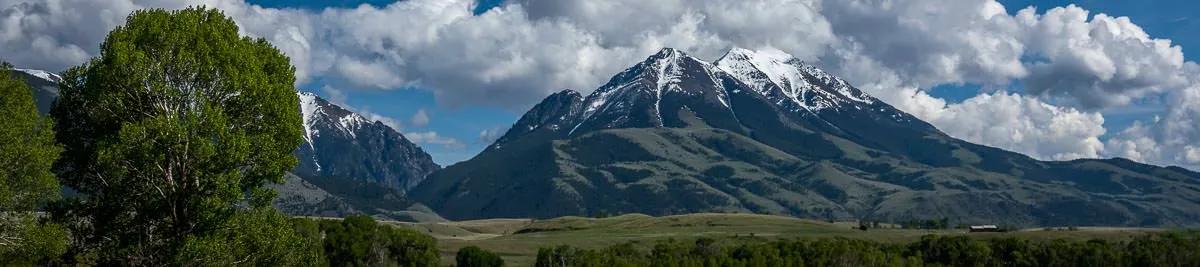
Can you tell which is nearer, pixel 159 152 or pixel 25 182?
pixel 159 152

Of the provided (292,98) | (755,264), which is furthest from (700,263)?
(292,98)

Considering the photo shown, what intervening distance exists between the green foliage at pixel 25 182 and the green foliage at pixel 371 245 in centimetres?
10348

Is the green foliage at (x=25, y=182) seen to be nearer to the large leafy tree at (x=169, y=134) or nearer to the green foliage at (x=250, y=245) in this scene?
the large leafy tree at (x=169, y=134)

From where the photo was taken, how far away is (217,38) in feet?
150

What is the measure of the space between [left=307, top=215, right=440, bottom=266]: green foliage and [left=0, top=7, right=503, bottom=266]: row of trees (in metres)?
104

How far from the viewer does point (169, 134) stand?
41562mm

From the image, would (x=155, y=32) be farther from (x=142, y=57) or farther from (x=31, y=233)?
(x=31, y=233)

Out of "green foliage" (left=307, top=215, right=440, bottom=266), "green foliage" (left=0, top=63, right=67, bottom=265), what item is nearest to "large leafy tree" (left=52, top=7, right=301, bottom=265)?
"green foliage" (left=0, top=63, right=67, bottom=265)

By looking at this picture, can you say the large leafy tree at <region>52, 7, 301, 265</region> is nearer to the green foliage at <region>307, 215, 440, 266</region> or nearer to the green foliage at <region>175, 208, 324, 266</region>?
the green foliage at <region>175, 208, 324, 266</region>

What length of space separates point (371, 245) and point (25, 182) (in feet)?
390

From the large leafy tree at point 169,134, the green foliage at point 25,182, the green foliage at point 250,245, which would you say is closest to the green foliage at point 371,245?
the green foliage at point 25,182

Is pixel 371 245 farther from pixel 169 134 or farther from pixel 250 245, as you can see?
pixel 169 134

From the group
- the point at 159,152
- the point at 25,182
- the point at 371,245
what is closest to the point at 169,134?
the point at 159,152

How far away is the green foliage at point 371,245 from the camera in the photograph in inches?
6245
